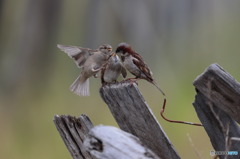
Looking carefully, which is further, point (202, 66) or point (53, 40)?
point (53, 40)

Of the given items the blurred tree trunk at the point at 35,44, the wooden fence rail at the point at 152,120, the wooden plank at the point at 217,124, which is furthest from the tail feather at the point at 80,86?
the blurred tree trunk at the point at 35,44

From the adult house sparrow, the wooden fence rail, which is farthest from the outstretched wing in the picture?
the wooden fence rail

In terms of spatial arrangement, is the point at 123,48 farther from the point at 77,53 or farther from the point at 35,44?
the point at 35,44

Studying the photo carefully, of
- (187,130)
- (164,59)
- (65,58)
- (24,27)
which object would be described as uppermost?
(24,27)

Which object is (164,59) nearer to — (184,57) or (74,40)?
(184,57)

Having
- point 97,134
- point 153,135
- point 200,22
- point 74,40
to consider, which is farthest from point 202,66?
point 97,134

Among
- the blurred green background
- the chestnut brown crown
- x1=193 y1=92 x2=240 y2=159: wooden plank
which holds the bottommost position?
x1=193 y1=92 x2=240 y2=159: wooden plank

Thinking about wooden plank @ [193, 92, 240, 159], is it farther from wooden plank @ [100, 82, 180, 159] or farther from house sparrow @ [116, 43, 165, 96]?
house sparrow @ [116, 43, 165, 96]
